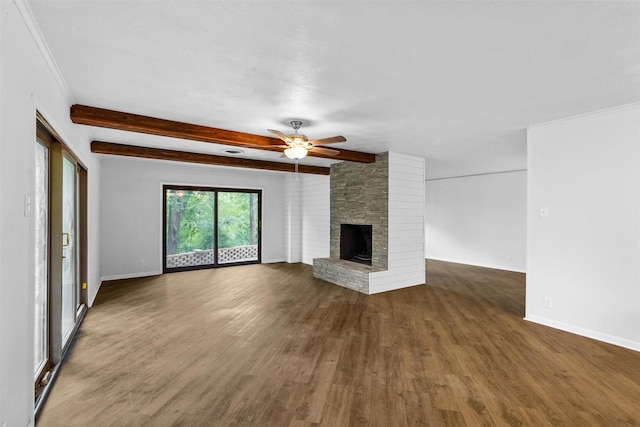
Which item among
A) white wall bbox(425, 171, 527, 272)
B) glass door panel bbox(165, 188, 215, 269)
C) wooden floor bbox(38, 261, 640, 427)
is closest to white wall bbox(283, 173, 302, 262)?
glass door panel bbox(165, 188, 215, 269)

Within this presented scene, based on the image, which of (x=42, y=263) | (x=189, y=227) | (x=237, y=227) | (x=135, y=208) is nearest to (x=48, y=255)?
(x=42, y=263)

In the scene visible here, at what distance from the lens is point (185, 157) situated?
5.62 metres

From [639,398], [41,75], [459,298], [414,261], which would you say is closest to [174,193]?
[41,75]

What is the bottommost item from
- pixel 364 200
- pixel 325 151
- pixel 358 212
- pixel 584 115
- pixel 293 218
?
pixel 293 218

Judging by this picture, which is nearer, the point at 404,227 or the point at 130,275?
the point at 404,227

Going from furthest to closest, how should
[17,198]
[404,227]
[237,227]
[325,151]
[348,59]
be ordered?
[237,227], [404,227], [325,151], [348,59], [17,198]

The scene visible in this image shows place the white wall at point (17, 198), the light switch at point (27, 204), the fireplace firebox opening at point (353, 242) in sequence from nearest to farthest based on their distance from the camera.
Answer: the white wall at point (17, 198), the light switch at point (27, 204), the fireplace firebox opening at point (353, 242)

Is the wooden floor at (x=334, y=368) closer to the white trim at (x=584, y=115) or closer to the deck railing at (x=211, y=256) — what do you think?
the deck railing at (x=211, y=256)

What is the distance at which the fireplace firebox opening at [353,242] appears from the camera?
254 inches

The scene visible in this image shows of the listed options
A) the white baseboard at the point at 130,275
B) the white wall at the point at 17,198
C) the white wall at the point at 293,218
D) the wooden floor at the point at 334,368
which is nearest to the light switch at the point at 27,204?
the white wall at the point at 17,198

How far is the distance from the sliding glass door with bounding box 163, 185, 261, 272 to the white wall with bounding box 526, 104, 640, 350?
6343 millimetres

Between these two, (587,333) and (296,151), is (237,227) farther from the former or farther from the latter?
(587,333)

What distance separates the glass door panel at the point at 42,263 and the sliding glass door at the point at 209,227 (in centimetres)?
438

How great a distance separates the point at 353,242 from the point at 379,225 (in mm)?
1173
